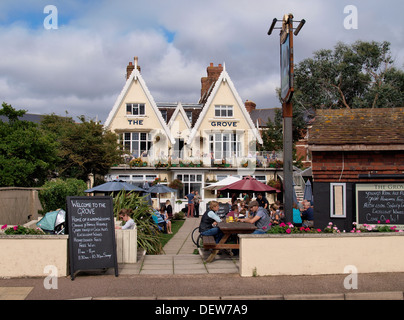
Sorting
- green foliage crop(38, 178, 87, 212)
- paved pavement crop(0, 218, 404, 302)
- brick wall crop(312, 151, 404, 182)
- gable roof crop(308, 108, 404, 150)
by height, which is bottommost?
paved pavement crop(0, 218, 404, 302)

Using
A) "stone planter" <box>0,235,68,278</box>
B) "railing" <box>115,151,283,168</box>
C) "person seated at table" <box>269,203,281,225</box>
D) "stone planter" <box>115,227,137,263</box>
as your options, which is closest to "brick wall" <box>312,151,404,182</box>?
"person seated at table" <box>269,203,281,225</box>

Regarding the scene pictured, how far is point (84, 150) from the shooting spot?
97.0 ft

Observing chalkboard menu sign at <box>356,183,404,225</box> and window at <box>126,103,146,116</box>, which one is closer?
chalkboard menu sign at <box>356,183,404,225</box>

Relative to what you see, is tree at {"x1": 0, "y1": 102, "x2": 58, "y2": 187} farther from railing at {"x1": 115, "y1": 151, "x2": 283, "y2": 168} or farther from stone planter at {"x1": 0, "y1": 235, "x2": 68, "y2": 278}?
railing at {"x1": 115, "y1": 151, "x2": 283, "y2": 168}

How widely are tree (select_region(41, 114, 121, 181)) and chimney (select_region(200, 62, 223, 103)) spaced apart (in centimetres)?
1492

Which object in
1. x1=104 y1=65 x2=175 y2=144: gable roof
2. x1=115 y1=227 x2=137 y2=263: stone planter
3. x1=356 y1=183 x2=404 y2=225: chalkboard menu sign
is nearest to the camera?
x1=115 y1=227 x2=137 y2=263: stone planter

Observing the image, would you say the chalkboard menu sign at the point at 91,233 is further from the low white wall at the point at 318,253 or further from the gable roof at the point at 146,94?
the gable roof at the point at 146,94

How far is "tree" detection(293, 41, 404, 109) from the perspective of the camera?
42.4 metres

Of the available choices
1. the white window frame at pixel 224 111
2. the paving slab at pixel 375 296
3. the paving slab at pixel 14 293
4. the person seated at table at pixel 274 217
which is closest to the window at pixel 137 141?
the white window frame at pixel 224 111

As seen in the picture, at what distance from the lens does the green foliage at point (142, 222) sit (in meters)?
12.7

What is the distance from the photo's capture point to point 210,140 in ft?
124

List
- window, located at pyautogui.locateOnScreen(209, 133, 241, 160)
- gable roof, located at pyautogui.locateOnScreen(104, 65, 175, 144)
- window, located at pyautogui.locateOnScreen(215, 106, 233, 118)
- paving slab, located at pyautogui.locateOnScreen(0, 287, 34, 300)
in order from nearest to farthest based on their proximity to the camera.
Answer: paving slab, located at pyautogui.locateOnScreen(0, 287, 34, 300), gable roof, located at pyautogui.locateOnScreen(104, 65, 175, 144), window, located at pyautogui.locateOnScreen(209, 133, 241, 160), window, located at pyautogui.locateOnScreen(215, 106, 233, 118)
